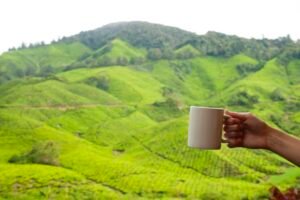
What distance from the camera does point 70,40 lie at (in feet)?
157

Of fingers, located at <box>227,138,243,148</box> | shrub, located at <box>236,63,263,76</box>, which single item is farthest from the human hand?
shrub, located at <box>236,63,263,76</box>

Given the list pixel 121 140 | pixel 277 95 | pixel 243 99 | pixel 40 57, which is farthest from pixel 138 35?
pixel 121 140

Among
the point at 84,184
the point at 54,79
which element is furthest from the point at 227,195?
the point at 54,79

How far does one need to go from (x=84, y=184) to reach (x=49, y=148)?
2.84m

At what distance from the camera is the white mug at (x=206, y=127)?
1.36 m

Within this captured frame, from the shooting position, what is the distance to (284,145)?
1.31 metres

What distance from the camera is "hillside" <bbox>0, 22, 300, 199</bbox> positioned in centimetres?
1953

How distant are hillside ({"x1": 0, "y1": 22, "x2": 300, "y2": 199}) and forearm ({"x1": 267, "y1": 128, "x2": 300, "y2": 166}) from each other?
1758 centimetres

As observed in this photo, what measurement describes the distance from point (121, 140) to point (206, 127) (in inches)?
930

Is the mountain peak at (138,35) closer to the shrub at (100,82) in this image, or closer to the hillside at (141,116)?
the hillside at (141,116)

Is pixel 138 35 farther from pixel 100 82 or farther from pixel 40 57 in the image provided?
pixel 100 82

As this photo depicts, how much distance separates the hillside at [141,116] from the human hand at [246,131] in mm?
17524

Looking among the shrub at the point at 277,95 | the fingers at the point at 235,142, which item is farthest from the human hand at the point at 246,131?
the shrub at the point at 277,95

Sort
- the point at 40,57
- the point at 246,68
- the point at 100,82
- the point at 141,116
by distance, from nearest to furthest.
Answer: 1. the point at 141,116
2. the point at 100,82
3. the point at 246,68
4. the point at 40,57
